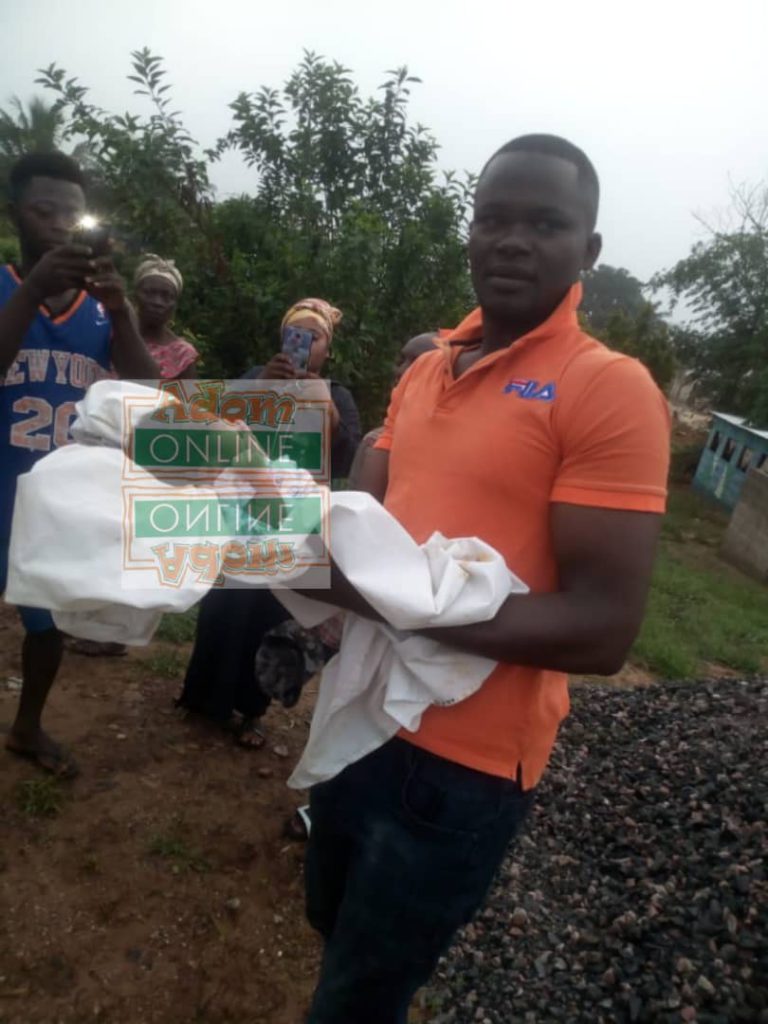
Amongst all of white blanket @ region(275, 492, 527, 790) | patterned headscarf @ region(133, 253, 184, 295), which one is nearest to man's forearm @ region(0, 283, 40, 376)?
white blanket @ region(275, 492, 527, 790)

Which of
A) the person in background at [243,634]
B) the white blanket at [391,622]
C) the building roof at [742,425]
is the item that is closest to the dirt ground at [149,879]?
the person in background at [243,634]

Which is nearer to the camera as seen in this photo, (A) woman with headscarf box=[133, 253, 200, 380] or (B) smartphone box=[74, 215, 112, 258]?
(B) smartphone box=[74, 215, 112, 258]

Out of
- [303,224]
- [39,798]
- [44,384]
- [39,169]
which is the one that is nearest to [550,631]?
[44,384]

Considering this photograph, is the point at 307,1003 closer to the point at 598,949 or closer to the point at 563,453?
the point at 598,949

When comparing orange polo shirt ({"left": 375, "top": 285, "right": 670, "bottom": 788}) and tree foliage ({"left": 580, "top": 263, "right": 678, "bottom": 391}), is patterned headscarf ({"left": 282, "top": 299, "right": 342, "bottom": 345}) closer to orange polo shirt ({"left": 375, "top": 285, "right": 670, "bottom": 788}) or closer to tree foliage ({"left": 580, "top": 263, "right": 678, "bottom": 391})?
orange polo shirt ({"left": 375, "top": 285, "right": 670, "bottom": 788})

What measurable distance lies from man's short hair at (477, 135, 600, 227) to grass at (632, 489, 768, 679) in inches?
194

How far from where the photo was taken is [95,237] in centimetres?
215

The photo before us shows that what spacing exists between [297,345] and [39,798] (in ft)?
6.97

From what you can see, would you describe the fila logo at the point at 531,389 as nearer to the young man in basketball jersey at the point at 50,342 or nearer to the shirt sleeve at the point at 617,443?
Answer: the shirt sleeve at the point at 617,443

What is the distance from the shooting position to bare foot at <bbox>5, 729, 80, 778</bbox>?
2.91m

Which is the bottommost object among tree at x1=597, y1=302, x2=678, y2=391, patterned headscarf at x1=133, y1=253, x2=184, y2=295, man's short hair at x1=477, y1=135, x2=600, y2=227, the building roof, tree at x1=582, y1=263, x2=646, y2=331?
the building roof

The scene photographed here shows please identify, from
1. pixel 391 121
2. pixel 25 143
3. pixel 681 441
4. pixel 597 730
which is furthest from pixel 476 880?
pixel 25 143

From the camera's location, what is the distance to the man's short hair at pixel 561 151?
1297mm

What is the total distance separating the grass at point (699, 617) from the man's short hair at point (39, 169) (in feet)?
16.9
